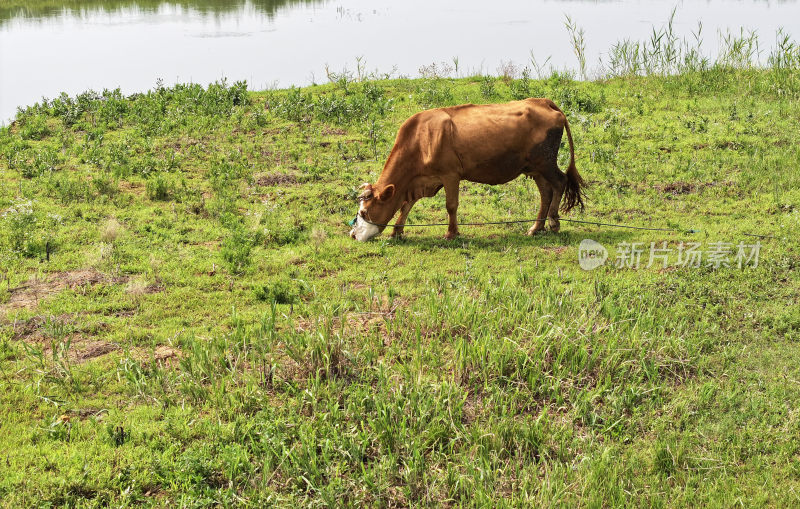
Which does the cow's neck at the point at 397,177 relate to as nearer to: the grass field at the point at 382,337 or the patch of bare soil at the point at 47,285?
the grass field at the point at 382,337

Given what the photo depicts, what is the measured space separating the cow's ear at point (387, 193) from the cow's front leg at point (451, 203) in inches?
29.2

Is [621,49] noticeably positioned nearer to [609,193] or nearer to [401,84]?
[401,84]

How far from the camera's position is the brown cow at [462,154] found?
9812mm

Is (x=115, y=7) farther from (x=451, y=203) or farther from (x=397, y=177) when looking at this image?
(x=451, y=203)

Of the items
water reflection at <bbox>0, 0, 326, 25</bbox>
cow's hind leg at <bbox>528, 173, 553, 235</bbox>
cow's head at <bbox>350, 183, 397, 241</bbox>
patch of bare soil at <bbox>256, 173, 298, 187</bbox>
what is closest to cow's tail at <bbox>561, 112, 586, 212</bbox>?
cow's hind leg at <bbox>528, 173, 553, 235</bbox>

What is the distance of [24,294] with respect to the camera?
841 cm

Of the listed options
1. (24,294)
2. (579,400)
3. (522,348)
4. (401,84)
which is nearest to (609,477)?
(579,400)

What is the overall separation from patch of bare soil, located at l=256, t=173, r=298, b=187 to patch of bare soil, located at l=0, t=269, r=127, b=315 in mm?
3909

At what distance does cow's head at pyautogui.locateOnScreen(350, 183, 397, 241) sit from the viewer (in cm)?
995

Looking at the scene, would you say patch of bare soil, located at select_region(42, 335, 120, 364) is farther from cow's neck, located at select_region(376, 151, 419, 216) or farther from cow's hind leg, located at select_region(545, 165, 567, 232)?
cow's hind leg, located at select_region(545, 165, 567, 232)

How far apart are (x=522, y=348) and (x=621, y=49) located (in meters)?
13.8

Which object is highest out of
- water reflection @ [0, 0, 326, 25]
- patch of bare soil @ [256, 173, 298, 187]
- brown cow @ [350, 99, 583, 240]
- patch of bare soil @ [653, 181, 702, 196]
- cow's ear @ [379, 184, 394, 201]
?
water reflection @ [0, 0, 326, 25]

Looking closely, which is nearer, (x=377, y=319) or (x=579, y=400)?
(x=579, y=400)

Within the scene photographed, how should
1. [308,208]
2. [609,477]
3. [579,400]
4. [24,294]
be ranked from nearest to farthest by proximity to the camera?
[609,477], [579,400], [24,294], [308,208]
